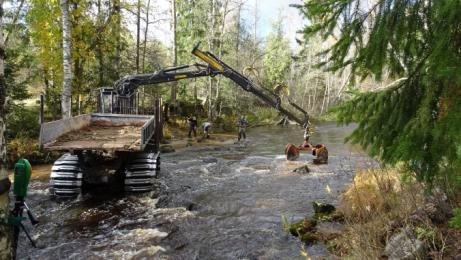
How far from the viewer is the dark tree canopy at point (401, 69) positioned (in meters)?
3.00

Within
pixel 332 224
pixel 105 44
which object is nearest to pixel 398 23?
pixel 332 224

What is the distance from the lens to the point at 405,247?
16.5 ft

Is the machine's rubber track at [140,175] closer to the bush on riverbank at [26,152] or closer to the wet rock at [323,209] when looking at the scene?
the wet rock at [323,209]

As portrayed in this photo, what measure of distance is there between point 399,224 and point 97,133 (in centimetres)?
820

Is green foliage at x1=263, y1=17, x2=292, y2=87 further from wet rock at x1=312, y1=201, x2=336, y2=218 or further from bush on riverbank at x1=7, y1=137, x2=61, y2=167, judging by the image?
wet rock at x1=312, y1=201, x2=336, y2=218

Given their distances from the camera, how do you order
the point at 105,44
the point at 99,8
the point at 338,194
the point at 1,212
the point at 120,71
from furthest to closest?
the point at 120,71
the point at 99,8
the point at 105,44
the point at 338,194
the point at 1,212

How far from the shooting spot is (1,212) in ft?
9.93

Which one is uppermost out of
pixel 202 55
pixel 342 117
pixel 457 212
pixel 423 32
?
pixel 202 55

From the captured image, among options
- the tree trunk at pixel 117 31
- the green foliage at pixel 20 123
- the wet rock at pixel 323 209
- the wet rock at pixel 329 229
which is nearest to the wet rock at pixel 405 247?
the wet rock at pixel 329 229

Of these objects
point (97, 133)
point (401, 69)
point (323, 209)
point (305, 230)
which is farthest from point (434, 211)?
point (97, 133)

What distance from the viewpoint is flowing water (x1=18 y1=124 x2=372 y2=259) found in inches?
263

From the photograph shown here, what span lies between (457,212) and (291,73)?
177 feet

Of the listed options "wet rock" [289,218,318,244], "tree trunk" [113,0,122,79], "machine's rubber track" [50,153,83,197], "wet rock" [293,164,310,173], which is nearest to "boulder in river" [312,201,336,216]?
"wet rock" [289,218,318,244]

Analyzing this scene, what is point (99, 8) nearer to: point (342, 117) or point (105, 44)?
point (105, 44)
